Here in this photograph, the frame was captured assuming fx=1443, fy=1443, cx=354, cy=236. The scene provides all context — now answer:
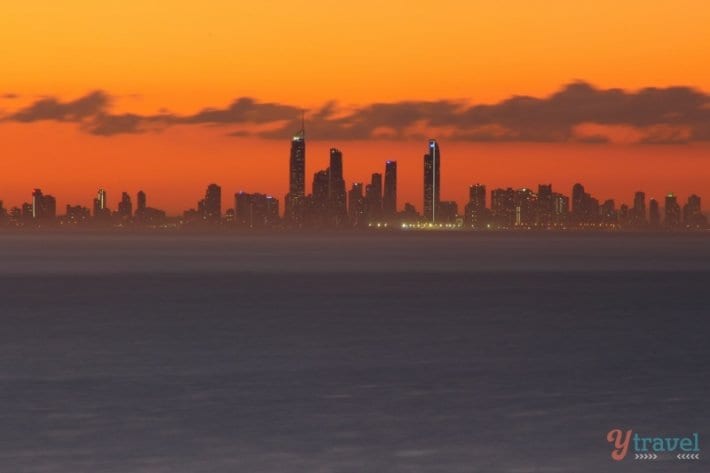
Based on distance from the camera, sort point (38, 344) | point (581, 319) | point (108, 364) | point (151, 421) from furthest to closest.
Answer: point (581, 319), point (38, 344), point (108, 364), point (151, 421)

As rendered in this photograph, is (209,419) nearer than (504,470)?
No

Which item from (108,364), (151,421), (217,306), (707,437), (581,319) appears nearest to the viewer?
(707,437)

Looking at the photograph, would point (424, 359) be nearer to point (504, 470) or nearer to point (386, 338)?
point (386, 338)

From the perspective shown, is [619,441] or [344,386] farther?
[344,386]

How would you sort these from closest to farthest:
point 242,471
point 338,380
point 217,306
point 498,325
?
point 242,471 < point 338,380 < point 498,325 < point 217,306

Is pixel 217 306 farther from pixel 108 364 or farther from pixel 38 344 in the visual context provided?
pixel 108 364

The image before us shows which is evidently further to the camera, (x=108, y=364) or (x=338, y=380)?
(x=108, y=364)

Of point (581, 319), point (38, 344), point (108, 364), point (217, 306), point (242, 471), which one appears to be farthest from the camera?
point (217, 306)

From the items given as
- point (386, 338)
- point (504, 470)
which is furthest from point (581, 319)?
point (504, 470)

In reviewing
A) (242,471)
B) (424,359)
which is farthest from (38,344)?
(242,471)
